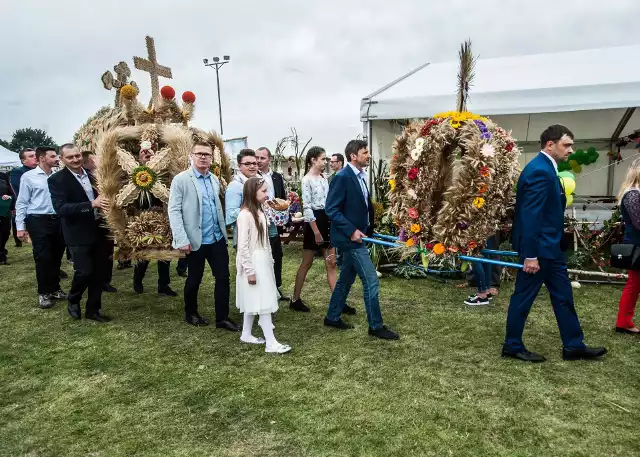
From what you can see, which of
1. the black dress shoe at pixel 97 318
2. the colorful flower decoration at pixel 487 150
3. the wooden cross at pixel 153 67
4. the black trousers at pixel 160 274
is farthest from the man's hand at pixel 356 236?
the wooden cross at pixel 153 67

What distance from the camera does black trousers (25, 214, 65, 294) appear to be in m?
5.96

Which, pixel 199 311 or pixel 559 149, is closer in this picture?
pixel 559 149

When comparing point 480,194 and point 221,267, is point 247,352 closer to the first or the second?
point 221,267

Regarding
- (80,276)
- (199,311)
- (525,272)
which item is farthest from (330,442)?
(80,276)

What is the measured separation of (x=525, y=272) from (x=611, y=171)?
7675 millimetres

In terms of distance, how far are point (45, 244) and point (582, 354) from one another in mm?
6214

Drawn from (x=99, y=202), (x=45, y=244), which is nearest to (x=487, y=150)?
(x=99, y=202)

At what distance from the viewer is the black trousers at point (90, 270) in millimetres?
5020

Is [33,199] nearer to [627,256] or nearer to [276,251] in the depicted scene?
[276,251]

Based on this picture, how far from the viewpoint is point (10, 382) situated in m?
3.76

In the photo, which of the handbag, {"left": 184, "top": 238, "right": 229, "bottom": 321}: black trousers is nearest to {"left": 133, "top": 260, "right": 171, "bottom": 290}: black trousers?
{"left": 184, "top": 238, "right": 229, "bottom": 321}: black trousers

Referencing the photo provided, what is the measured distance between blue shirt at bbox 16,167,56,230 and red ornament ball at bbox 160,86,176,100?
6.60 ft

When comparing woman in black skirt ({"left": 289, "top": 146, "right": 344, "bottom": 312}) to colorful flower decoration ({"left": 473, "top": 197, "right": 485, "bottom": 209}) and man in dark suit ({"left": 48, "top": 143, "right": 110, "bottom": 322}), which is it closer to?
colorful flower decoration ({"left": 473, "top": 197, "right": 485, "bottom": 209})

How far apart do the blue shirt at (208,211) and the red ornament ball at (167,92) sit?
1.58 m
